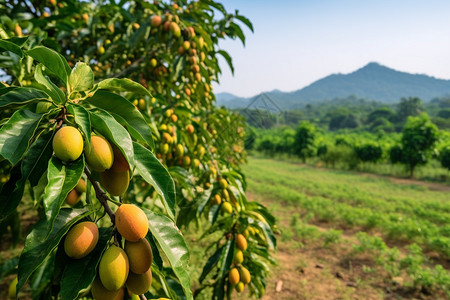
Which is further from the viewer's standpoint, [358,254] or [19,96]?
[358,254]

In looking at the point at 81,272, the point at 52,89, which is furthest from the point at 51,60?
the point at 81,272

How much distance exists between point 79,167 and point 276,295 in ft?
11.5

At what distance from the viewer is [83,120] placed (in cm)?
51

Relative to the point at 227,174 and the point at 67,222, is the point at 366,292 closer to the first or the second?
the point at 227,174

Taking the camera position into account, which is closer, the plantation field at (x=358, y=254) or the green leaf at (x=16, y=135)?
the green leaf at (x=16, y=135)

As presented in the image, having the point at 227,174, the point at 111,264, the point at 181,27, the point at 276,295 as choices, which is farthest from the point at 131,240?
the point at 276,295

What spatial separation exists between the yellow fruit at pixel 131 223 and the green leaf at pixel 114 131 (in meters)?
0.10

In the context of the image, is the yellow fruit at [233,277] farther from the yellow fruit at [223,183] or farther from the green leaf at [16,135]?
the green leaf at [16,135]

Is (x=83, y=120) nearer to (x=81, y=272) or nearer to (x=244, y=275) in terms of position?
(x=81, y=272)

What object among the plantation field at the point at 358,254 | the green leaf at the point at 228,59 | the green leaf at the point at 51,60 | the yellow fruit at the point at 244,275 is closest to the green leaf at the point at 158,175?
the green leaf at the point at 51,60

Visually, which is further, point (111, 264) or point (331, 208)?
point (331, 208)

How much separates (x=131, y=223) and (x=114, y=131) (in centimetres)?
17

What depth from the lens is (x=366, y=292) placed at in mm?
3662

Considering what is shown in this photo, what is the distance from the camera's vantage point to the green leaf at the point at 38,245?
472mm
